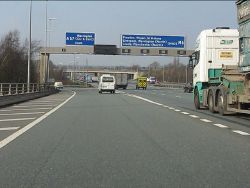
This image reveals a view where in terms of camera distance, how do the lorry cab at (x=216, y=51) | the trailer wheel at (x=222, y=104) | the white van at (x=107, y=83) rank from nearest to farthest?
the trailer wheel at (x=222, y=104)
the lorry cab at (x=216, y=51)
the white van at (x=107, y=83)

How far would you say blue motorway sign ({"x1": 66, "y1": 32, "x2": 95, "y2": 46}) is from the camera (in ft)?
231

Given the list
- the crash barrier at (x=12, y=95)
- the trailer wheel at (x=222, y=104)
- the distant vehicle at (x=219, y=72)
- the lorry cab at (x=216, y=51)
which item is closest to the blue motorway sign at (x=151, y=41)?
the crash barrier at (x=12, y=95)

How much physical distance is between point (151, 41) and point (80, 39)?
397 inches

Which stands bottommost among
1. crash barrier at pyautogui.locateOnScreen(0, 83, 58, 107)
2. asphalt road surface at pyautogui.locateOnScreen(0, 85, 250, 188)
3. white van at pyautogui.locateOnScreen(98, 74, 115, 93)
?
asphalt road surface at pyautogui.locateOnScreen(0, 85, 250, 188)

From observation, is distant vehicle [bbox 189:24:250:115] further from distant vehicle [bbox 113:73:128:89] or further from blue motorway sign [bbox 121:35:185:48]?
distant vehicle [bbox 113:73:128:89]

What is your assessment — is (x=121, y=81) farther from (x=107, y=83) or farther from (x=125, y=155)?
(x=125, y=155)

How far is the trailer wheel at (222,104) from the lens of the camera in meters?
19.7

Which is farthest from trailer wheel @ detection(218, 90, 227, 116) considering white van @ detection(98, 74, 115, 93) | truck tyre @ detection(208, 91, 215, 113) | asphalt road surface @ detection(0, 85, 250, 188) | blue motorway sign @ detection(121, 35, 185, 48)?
blue motorway sign @ detection(121, 35, 185, 48)

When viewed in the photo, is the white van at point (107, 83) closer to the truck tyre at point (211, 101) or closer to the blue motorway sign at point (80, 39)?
the blue motorway sign at point (80, 39)

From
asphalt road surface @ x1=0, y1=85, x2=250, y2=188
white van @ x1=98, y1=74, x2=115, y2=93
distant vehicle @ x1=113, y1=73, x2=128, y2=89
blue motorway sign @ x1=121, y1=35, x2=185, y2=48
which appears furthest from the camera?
distant vehicle @ x1=113, y1=73, x2=128, y2=89

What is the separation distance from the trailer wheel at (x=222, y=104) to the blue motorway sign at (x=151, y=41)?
2025 inches

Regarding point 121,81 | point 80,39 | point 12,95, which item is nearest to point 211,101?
point 12,95

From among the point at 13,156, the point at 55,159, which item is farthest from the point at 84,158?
the point at 13,156

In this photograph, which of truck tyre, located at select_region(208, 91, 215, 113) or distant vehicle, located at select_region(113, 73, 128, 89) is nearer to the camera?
truck tyre, located at select_region(208, 91, 215, 113)
